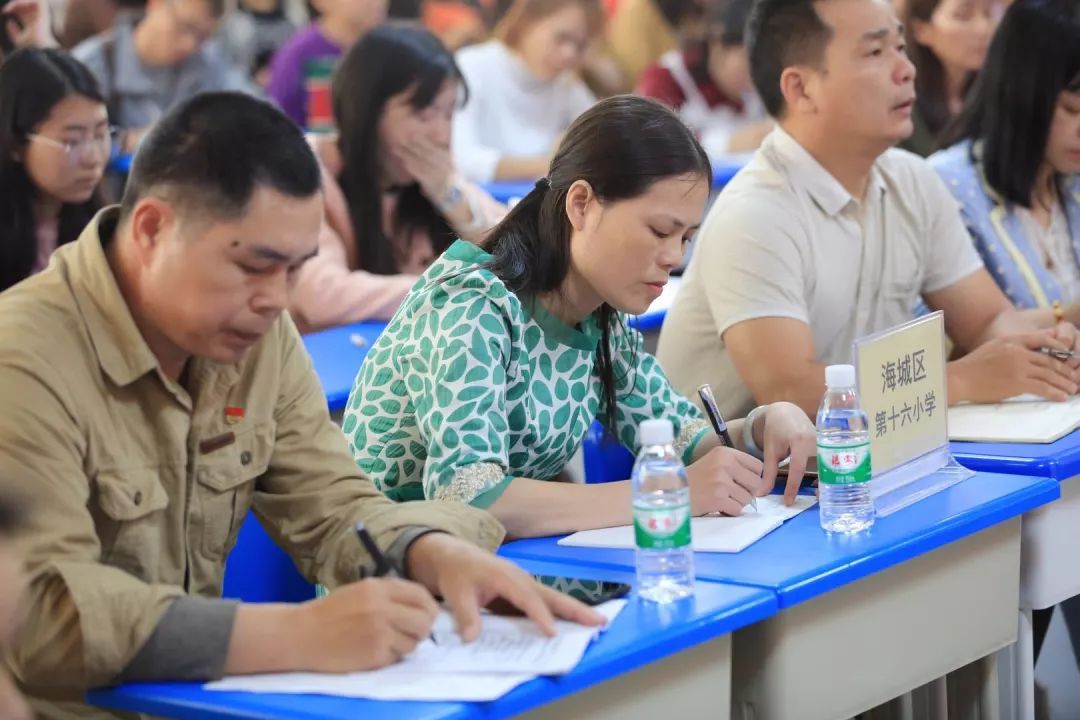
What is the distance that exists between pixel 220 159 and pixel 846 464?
Result: 803 mm

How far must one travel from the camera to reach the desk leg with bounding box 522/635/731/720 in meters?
1.47

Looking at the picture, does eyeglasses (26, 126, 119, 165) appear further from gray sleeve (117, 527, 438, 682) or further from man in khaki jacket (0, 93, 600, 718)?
gray sleeve (117, 527, 438, 682)

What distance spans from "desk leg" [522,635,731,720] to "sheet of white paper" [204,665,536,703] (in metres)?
0.09

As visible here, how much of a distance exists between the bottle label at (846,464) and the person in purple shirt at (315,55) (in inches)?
144

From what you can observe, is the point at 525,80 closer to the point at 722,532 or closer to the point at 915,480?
the point at 915,480

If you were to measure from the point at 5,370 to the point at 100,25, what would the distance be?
5.01 metres

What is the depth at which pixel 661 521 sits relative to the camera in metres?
1.57

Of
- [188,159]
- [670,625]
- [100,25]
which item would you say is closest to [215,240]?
[188,159]

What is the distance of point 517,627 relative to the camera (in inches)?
58.8

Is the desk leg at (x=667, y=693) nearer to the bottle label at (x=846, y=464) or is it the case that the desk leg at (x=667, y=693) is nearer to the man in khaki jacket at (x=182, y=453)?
the man in khaki jacket at (x=182, y=453)

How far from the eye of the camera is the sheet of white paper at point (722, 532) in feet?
5.85

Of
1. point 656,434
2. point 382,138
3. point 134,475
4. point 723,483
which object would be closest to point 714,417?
point 723,483

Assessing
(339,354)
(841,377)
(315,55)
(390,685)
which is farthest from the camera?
(315,55)

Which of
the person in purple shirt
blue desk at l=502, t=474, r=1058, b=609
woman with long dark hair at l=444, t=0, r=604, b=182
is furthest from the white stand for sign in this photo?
woman with long dark hair at l=444, t=0, r=604, b=182
